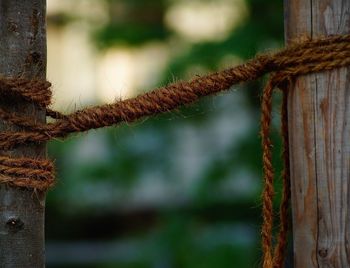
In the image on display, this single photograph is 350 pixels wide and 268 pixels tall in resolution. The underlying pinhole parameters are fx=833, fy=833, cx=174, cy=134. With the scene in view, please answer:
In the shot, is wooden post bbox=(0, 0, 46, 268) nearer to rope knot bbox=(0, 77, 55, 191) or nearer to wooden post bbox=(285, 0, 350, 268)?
rope knot bbox=(0, 77, 55, 191)

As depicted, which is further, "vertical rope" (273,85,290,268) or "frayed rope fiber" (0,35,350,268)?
"vertical rope" (273,85,290,268)

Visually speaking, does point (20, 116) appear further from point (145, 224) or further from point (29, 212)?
point (145, 224)

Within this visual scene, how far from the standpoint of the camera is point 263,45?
3.83m

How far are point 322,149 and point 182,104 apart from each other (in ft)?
0.89

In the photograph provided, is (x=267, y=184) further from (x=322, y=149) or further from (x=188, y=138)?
(x=188, y=138)

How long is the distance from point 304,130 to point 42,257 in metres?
0.53

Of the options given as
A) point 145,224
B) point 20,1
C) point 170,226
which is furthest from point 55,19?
point 20,1

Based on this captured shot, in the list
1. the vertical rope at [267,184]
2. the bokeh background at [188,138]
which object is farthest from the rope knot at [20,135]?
the bokeh background at [188,138]

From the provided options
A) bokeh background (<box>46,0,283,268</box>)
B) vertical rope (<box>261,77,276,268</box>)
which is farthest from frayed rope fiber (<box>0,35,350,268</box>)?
bokeh background (<box>46,0,283,268</box>)

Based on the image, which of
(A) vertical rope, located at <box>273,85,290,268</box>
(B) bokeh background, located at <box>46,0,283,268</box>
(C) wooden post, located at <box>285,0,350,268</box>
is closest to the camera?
(C) wooden post, located at <box>285,0,350,268</box>

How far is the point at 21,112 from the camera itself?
1507 millimetres

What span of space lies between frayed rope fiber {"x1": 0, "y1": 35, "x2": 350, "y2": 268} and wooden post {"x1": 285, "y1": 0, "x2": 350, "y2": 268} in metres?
0.03

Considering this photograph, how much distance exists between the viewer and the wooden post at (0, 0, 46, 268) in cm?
150

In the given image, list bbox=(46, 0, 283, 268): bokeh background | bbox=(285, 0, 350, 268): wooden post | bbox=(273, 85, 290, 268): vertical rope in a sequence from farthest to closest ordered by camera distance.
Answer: bbox=(46, 0, 283, 268): bokeh background < bbox=(273, 85, 290, 268): vertical rope < bbox=(285, 0, 350, 268): wooden post
